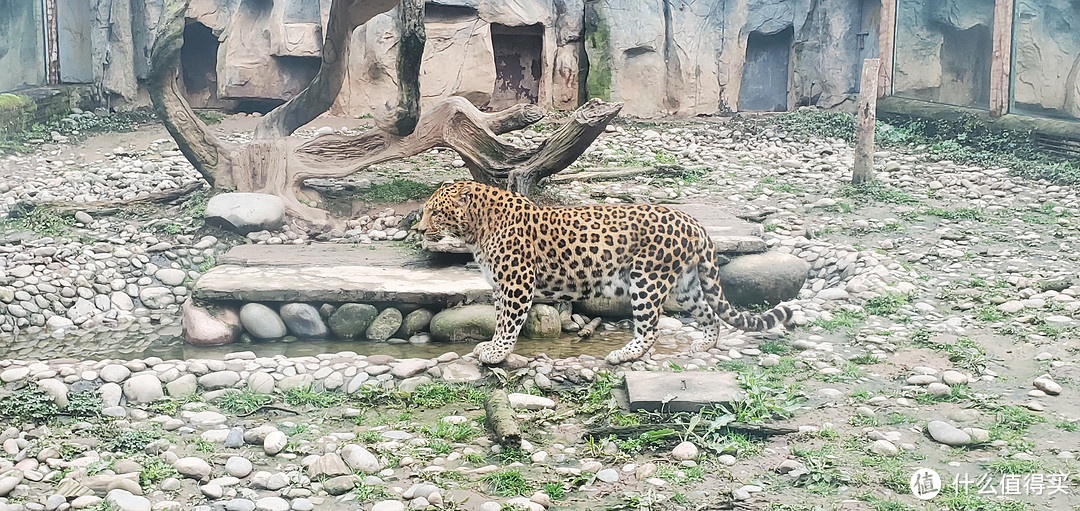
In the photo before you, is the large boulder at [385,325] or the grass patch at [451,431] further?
the large boulder at [385,325]

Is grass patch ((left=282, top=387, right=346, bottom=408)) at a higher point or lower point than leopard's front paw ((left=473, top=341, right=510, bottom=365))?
lower

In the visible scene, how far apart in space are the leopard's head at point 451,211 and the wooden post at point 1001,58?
9209 millimetres

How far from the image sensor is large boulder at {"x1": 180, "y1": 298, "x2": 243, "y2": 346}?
7473 mm

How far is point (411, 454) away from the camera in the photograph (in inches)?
207

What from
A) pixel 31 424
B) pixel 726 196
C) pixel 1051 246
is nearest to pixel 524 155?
pixel 726 196

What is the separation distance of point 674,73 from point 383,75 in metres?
4.64

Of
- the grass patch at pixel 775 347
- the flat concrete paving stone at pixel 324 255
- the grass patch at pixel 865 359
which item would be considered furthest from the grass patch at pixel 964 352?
the flat concrete paving stone at pixel 324 255

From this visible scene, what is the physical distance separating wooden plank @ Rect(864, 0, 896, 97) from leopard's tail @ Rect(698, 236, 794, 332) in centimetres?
987

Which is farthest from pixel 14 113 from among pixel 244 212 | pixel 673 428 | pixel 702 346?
pixel 673 428

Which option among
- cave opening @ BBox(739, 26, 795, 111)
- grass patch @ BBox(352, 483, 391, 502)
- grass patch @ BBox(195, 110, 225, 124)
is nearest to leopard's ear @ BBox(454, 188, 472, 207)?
grass patch @ BBox(352, 483, 391, 502)

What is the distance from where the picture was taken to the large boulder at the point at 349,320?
7.58 m

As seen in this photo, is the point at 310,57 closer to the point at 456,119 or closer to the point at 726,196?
the point at 456,119

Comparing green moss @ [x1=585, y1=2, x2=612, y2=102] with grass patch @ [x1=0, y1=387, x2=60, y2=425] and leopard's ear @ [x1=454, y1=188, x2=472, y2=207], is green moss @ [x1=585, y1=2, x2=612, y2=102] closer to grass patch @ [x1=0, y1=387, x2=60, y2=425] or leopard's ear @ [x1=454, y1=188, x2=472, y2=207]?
leopard's ear @ [x1=454, y1=188, x2=472, y2=207]

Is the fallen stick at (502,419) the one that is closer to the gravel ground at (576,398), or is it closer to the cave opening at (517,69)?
the gravel ground at (576,398)
